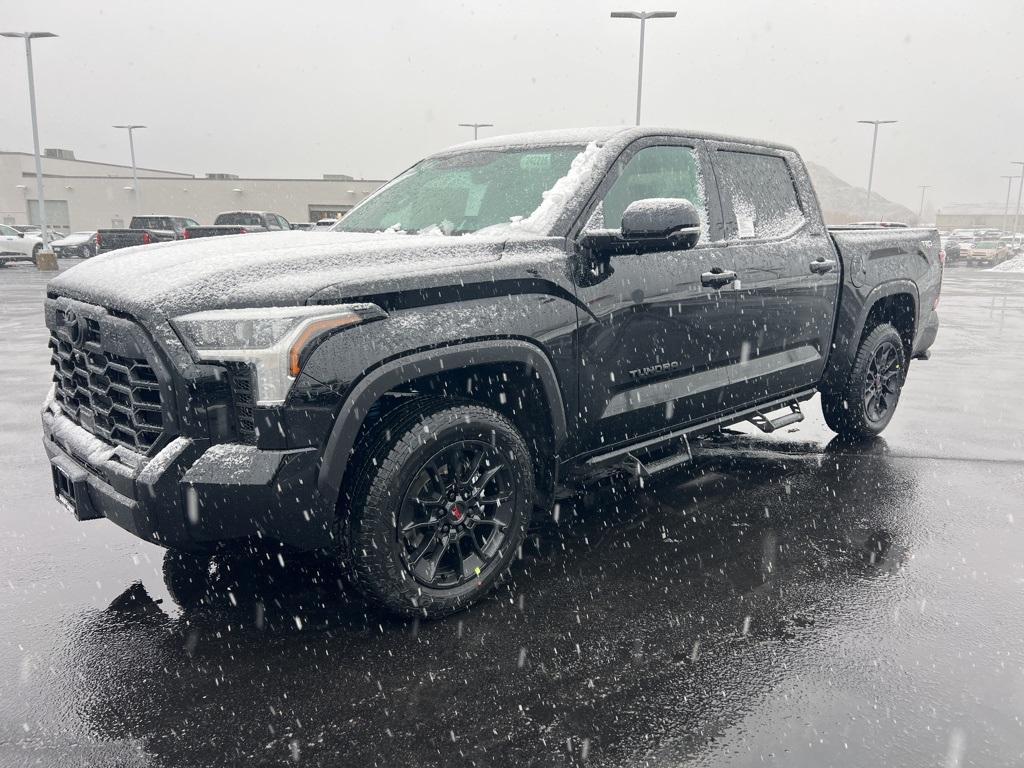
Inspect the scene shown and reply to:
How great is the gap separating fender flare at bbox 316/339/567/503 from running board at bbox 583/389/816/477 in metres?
0.64

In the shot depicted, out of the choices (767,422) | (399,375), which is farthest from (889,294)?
(399,375)

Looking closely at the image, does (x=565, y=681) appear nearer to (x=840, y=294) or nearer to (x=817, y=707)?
(x=817, y=707)

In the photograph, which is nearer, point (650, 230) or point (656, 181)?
point (650, 230)

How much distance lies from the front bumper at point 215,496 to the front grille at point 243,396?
0.21 ft

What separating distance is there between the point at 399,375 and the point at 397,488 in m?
0.40

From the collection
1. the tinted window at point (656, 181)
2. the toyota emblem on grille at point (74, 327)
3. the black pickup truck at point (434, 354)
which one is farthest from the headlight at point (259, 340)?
the tinted window at point (656, 181)

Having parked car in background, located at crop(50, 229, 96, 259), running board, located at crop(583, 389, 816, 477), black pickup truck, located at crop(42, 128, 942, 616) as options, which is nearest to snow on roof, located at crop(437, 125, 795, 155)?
black pickup truck, located at crop(42, 128, 942, 616)

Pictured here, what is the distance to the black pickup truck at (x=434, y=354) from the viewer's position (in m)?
2.64

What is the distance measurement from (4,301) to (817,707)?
58.1 feet

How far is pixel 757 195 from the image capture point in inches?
182

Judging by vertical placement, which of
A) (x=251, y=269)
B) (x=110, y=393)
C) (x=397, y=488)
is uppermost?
(x=251, y=269)

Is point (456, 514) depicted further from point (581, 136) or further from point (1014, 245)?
point (1014, 245)

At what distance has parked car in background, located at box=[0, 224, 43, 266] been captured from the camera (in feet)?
94.0

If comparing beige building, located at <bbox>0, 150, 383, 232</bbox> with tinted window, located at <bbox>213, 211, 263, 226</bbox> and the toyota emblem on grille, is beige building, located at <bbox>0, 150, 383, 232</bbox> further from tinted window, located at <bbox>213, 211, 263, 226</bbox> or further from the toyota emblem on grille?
the toyota emblem on grille
